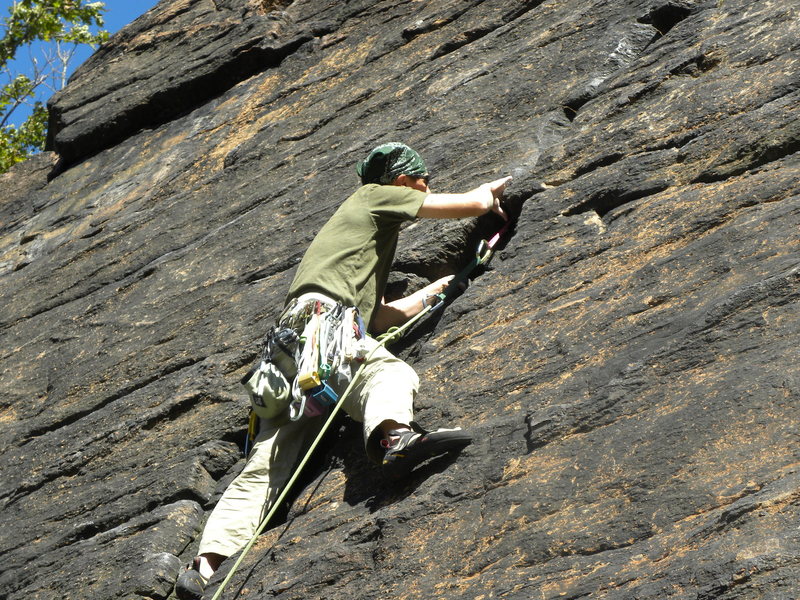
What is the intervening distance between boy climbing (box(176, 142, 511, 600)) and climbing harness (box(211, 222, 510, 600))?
0.04 ft

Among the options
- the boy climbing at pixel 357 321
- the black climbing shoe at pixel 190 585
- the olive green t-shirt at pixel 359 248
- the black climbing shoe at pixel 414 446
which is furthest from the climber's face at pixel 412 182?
the black climbing shoe at pixel 190 585

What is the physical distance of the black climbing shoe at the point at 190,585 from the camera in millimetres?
5773

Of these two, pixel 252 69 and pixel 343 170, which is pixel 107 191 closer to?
pixel 252 69

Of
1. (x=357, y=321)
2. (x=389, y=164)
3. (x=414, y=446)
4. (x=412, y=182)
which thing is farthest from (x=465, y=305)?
(x=414, y=446)

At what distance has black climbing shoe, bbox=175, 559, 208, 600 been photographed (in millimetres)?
5773

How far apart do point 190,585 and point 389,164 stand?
2.59 meters

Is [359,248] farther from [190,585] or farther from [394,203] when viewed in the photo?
[190,585]

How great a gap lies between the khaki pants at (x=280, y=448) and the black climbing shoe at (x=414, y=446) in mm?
168

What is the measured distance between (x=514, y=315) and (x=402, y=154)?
1.24 m

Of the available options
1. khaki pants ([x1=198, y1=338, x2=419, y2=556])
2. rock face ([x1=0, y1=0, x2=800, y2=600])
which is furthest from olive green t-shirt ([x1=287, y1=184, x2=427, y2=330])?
rock face ([x1=0, y1=0, x2=800, y2=600])

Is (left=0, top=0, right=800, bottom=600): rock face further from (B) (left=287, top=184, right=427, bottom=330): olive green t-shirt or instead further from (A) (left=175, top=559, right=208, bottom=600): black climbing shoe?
(B) (left=287, top=184, right=427, bottom=330): olive green t-shirt

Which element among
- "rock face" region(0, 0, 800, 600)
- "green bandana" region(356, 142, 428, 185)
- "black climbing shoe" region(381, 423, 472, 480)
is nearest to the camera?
"rock face" region(0, 0, 800, 600)

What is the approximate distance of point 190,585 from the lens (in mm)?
5777

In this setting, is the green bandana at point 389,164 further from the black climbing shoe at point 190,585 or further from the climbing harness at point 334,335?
the black climbing shoe at point 190,585
